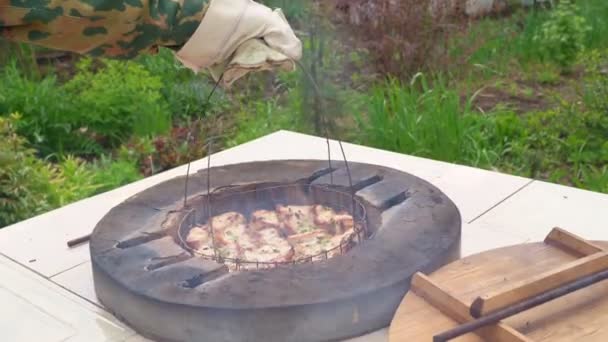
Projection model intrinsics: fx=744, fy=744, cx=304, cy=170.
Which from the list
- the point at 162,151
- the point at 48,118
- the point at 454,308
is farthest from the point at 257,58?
the point at 48,118

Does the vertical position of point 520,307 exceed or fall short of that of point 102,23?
it falls short

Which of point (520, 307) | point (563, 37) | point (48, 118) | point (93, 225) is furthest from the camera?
point (563, 37)

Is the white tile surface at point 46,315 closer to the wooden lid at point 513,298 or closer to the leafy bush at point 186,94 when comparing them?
the wooden lid at point 513,298

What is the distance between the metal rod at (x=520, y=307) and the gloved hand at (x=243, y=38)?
0.70 meters

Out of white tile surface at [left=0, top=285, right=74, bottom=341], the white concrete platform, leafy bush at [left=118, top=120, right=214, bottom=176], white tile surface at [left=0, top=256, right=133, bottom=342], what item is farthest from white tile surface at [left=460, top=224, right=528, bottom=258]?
leafy bush at [left=118, top=120, right=214, bottom=176]

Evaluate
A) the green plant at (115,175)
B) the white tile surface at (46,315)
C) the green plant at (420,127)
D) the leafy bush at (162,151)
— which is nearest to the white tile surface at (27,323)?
the white tile surface at (46,315)

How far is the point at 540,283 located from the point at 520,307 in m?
0.11

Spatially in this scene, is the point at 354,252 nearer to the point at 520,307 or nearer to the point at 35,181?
the point at 520,307

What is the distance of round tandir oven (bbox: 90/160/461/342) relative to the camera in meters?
1.67

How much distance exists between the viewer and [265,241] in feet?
6.88

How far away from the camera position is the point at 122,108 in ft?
15.4

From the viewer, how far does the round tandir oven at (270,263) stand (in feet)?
5.48

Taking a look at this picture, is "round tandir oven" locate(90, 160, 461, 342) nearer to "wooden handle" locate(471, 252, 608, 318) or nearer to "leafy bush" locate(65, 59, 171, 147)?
"wooden handle" locate(471, 252, 608, 318)

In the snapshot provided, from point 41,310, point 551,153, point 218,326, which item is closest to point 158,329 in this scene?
point 218,326
